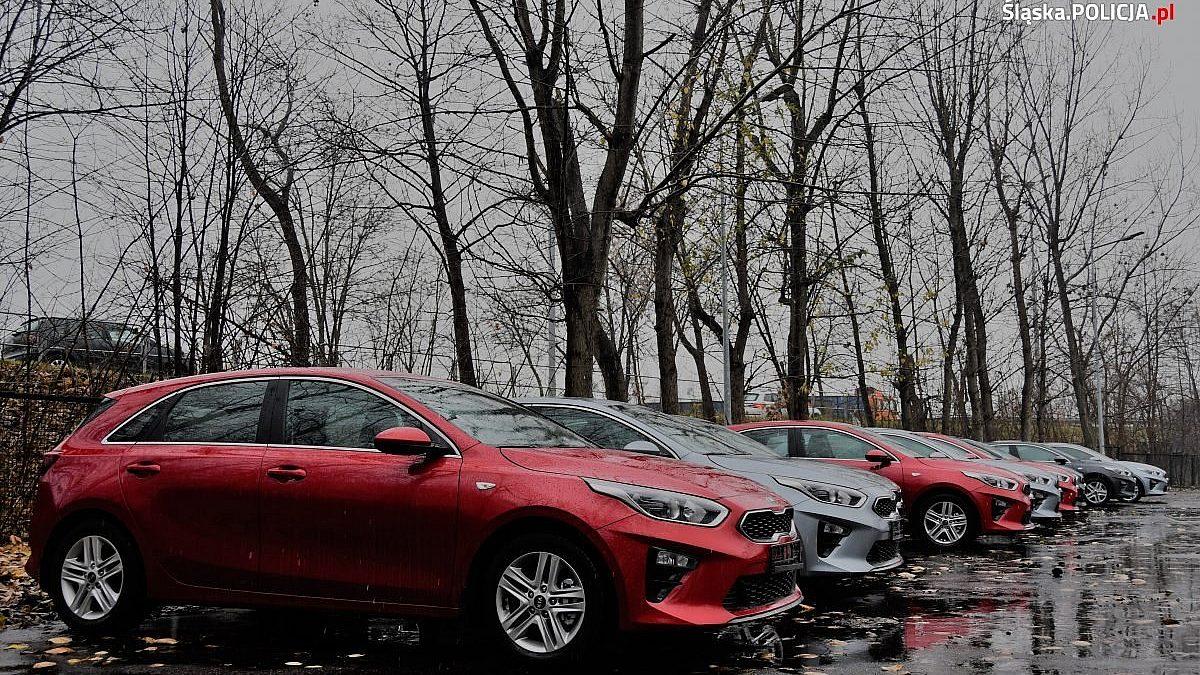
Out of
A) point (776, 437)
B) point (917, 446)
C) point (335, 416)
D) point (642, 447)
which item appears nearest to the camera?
point (335, 416)

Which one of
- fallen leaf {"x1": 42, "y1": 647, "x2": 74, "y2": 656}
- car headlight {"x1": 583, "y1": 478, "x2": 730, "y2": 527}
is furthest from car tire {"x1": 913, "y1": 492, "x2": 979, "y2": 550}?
fallen leaf {"x1": 42, "y1": 647, "x2": 74, "y2": 656}

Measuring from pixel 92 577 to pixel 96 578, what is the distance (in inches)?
1.6

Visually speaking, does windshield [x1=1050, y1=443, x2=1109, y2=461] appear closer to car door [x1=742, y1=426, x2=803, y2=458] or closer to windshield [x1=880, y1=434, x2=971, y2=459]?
windshield [x1=880, y1=434, x2=971, y2=459]

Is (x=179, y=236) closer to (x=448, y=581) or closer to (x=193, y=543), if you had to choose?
(x=193, y=543)

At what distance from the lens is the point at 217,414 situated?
24.5 ft

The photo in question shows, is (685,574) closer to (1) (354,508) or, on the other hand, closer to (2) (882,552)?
(1) (354,508)

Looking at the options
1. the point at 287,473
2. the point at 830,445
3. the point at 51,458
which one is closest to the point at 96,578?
the point at 51,458

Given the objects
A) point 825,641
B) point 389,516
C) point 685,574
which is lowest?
point 825,641

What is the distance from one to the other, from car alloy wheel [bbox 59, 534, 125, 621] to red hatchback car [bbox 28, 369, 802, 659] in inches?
0.5

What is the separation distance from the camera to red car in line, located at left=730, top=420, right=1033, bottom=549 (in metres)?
14.0

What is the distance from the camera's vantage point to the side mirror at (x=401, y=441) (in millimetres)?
6496

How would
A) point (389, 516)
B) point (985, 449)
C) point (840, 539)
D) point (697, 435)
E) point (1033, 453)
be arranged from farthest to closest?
1. point (1033, 453)
2. point (985, 449)
3. point (697, 435)
4. point (840, 539)
5. point (389, 516)

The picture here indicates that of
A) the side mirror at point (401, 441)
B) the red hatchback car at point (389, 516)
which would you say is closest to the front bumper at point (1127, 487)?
the red hatchback car at point (389, 516)

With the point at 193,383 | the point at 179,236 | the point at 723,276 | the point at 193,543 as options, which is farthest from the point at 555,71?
the point at 723,276
